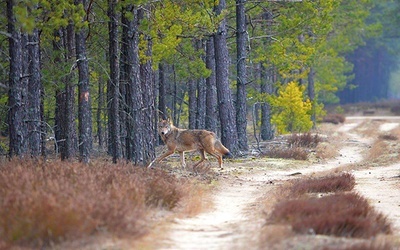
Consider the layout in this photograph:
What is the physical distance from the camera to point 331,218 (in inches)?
416

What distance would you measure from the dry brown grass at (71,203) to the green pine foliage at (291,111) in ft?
82.4

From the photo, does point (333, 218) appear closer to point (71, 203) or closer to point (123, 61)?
point (71, 203)

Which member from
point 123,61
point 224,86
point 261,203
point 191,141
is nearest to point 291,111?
point 224,86

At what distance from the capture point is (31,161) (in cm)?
1466

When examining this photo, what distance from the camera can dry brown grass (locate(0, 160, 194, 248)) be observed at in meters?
9.27

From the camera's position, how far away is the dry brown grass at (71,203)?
9266 millimetres

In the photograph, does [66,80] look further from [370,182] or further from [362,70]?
[362,70]

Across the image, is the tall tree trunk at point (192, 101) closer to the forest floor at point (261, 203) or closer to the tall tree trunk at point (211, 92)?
the tall tree trunk at point (211, 92)

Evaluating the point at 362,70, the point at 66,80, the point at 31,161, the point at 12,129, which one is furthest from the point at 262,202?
the point at 362,70

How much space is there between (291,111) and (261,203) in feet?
81.9

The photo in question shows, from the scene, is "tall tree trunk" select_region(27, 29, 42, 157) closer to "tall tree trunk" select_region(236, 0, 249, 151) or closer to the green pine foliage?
"tall tree trunk" select_region(236, 0, 249, 151)

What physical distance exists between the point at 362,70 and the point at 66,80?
89.3 metres

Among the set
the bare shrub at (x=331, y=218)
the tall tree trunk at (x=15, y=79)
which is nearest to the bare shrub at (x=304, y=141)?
the tall tree trunk at (x=15, y=79)

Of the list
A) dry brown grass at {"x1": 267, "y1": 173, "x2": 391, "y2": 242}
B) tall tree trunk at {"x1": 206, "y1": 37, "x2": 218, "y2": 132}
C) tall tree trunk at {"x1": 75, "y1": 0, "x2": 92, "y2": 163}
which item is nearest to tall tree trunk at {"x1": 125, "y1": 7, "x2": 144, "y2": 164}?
tall tree trunk at {"x1": 75, "y1": 0, "x2": 92, "y2": 163}
